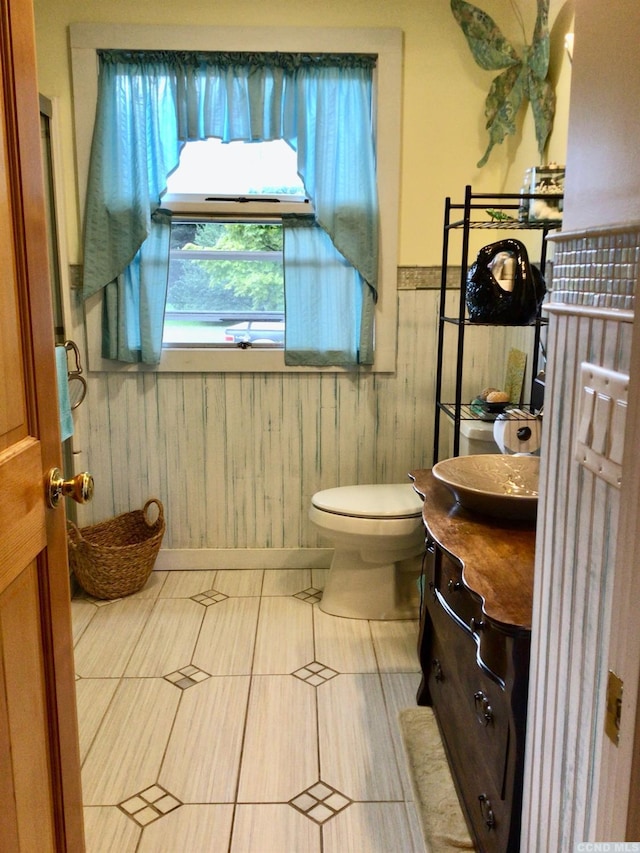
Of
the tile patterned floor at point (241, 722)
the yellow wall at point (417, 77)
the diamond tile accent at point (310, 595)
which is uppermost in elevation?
the yellow wall at point (417, 77)

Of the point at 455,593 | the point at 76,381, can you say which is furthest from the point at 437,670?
the point at 76,381

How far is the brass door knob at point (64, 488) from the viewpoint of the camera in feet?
4.01

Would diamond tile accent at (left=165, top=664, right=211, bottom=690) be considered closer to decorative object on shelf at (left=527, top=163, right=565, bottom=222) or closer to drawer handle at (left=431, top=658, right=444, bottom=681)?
drawer handle at (left=431, top=658, right=444, bottom=681)

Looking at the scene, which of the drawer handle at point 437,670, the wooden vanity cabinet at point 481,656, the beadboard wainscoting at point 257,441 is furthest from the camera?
the beadboard wainscoting at point 257,441

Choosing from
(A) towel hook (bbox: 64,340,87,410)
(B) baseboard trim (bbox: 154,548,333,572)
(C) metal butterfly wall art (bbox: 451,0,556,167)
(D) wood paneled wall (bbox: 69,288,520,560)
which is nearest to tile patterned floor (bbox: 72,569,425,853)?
(B) baseboard trim (bbox: 154,548,333,572)

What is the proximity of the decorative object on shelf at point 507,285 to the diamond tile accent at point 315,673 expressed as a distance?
1339 mm

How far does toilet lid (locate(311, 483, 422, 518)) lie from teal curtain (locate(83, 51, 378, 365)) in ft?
2.95

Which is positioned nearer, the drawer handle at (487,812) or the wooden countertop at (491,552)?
the wooden countertop at (491,552)

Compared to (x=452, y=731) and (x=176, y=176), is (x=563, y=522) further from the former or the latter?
(x=176, y=176)

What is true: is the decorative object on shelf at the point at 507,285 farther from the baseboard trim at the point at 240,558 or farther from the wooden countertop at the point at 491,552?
the baseboard trim at the point at 240,558

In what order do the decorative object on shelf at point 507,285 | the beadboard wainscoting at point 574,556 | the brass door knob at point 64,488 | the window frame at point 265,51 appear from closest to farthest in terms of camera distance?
the beadboard wainscoting at point 574,556 < the brass door knob at point 64,488 < the decorative object on shelf at point 507,285 < the window frame at point 265,51

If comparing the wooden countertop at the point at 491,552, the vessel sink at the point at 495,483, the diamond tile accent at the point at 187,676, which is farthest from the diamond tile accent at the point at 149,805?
the vessel sink at the point at 495,483

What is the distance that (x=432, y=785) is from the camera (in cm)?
193

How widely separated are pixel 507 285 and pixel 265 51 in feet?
4.94
